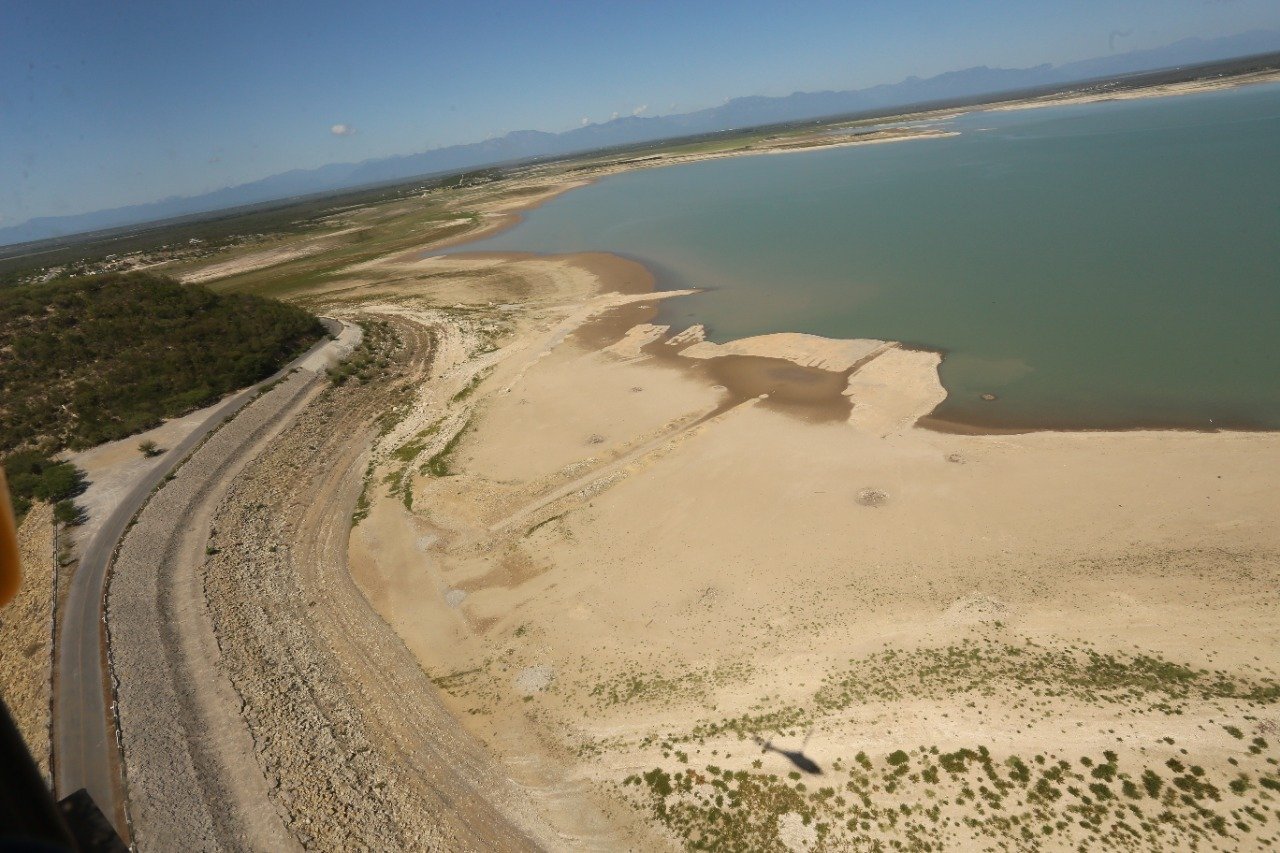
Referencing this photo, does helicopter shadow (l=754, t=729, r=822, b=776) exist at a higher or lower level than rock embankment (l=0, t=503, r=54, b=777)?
lower

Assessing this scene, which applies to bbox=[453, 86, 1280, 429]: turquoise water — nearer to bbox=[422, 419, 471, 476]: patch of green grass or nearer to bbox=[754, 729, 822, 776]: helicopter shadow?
bbox=[422, 419, 471, 476]: patch of green grass

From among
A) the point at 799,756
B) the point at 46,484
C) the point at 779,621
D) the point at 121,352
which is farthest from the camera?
the point at 121,352

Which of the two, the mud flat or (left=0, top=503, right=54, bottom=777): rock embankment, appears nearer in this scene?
the mud flat

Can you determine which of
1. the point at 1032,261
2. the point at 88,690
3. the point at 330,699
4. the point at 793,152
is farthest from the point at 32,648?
the point at 793,152

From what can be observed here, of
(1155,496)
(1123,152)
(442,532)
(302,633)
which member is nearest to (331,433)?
(442,532)

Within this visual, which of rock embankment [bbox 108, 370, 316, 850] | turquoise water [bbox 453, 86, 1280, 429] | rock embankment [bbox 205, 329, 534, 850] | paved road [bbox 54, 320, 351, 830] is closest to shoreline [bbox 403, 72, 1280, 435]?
turquoise water [bbox 453, 86, 1280, 429]

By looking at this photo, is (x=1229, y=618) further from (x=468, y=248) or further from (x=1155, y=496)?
(x=468, y=248)

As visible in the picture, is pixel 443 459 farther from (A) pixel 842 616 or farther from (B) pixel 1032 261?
(B) pixel 1032 261

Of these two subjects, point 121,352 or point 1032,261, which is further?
point 1032,261
